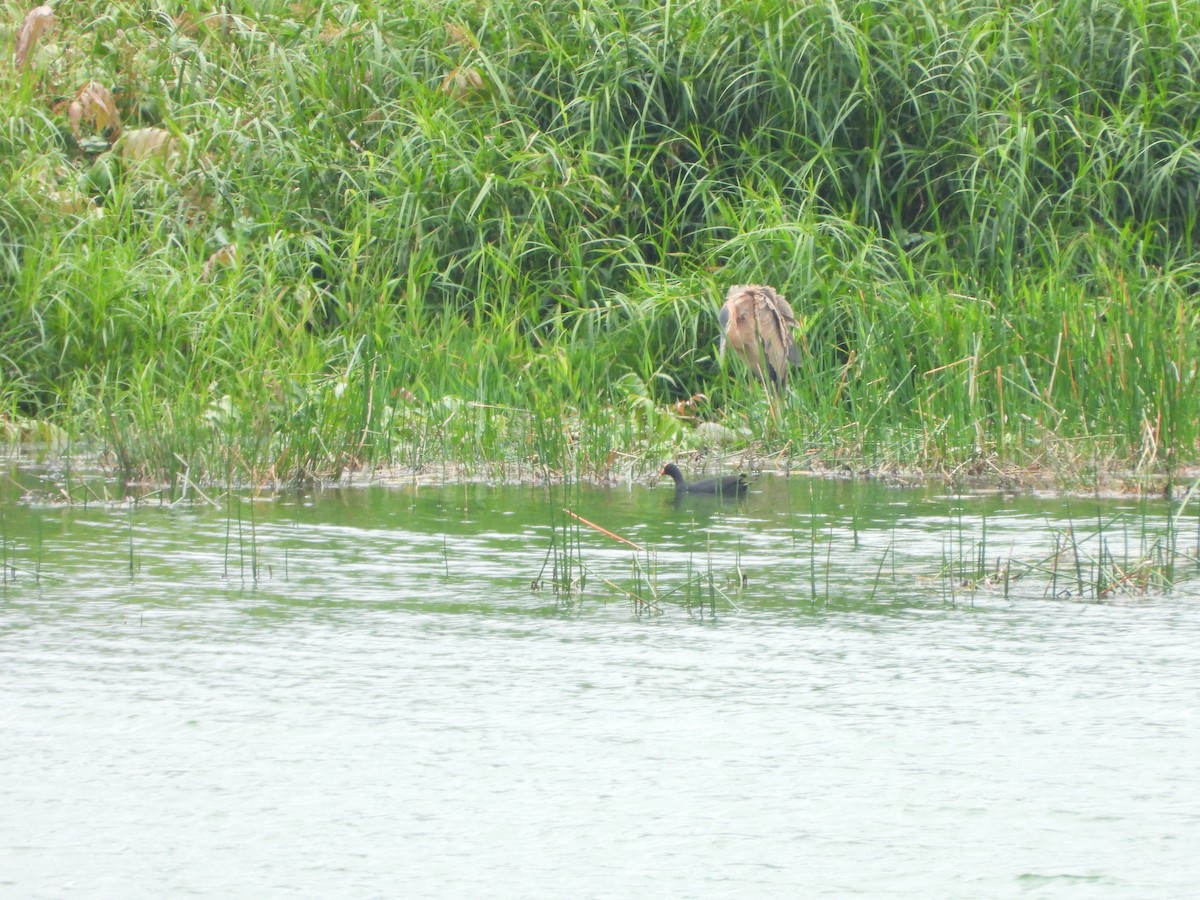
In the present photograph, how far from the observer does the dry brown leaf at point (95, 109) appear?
31.9ft

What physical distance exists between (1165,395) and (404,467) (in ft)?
9.06

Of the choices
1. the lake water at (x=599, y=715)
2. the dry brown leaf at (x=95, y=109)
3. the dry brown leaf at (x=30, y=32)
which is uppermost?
the dry brown leaf at (x=30, y=32)

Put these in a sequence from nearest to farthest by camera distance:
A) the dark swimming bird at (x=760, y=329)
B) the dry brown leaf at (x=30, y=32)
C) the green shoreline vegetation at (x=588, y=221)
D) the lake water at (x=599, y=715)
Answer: the lake water at (x=599, y=715) < the green shoreline vegetation at (x=588, y=221) < the dark swimming bird at (x=760, y=329) < the dry brown leaf at (x=30, y=32)

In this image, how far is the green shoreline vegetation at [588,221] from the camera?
686cm

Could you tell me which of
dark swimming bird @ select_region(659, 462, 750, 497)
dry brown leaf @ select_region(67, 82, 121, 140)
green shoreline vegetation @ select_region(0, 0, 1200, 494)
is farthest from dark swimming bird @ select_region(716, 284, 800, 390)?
dry brown leaf @ select_region(67, 82, 121, 140)

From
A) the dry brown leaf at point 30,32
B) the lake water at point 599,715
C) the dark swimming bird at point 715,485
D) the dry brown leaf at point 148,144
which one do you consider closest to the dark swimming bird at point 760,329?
the dark swimming bird at point 715,485

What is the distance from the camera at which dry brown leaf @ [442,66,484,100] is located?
9461 millimetres

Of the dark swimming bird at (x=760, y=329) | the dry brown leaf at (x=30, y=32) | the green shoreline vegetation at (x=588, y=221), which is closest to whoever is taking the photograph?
the green shoreline vegetation at (x=588, y=221)

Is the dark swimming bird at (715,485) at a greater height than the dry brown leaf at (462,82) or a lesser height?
lesser

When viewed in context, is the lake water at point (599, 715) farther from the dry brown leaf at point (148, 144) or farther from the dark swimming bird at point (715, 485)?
the dry brown leaf at point (148, 144)

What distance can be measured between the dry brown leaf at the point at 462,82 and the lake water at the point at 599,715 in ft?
16.1

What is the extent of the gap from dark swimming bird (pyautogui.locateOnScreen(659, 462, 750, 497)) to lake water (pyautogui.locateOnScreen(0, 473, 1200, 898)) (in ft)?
2.84

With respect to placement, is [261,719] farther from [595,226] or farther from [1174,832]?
[595,226]

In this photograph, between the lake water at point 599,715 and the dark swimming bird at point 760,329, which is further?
the dark swimming bird at point 760,329
